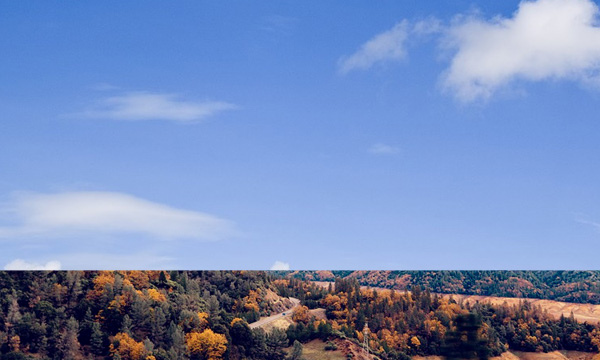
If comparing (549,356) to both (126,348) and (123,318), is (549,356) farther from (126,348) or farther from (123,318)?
(123,318)

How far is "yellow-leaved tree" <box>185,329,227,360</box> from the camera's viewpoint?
1471 inches

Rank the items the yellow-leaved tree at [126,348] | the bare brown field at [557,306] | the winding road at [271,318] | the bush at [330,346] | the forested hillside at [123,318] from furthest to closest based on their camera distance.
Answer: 1. the bare brown field at [557,306]
2. the winding road at [271,318]
3. the bush at [330,346]
4. the forested hillside at [123,318]
5. the yellow-leaved tree at [126,348]

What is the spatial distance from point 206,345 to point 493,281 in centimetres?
1783

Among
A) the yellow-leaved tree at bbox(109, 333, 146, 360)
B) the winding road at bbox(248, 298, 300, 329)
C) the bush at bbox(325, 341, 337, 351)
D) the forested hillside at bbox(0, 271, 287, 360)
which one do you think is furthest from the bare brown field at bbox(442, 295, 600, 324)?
the yellow-leaved tree at bbox(109, 333, 146, 360)

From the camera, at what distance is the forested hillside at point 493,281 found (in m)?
42.7

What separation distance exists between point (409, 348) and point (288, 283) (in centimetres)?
838

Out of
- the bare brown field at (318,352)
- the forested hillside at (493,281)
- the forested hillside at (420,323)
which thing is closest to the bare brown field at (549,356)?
the forested hillside at (420,323)

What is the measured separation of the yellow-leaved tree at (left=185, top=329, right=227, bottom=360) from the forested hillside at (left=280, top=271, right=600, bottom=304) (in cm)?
727

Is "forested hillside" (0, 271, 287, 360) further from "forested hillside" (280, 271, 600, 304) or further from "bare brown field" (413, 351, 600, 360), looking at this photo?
"bare brown field" (413, 351, 600, 360)

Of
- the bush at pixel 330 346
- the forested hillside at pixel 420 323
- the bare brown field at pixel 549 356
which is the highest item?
the forested hillside at pixel 420 323

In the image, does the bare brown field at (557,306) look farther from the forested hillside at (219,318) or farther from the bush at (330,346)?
the bush at (330,346)

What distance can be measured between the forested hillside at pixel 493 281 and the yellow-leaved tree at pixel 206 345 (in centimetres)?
727

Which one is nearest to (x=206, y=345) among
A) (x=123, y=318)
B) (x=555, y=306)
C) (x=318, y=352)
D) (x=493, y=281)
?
(x=123, y=318)

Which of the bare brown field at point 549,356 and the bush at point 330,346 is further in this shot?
the bare brown field at point 549,356
